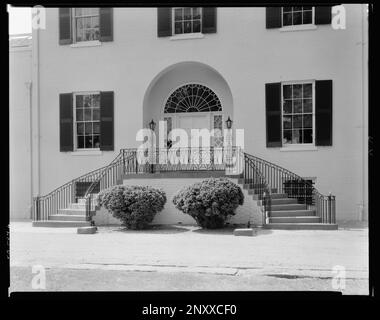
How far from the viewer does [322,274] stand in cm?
688

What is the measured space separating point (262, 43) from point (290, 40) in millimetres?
805

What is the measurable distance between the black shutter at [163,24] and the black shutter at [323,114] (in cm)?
481

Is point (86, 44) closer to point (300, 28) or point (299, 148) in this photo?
point (300, 28)

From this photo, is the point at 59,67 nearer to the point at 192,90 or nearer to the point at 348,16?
the point at 192,90

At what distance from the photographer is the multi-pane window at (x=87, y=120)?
14945mm

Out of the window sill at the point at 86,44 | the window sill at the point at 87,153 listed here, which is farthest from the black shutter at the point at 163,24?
the window sill at the point at 87,153

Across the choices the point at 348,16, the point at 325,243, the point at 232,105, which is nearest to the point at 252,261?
the point at 325,243

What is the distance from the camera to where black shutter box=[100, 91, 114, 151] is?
579 inches

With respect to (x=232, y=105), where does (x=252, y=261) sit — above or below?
below

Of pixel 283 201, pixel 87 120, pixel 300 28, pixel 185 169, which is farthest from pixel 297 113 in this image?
pixel 87 120

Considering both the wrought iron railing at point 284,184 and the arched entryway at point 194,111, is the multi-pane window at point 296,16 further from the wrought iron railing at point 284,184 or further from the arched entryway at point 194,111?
the wrought iron railing at point 284,184

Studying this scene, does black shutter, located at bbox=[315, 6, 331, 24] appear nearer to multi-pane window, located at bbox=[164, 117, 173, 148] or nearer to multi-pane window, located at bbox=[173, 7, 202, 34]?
multi-pane window, located at bbox=[173, 7, 202, 34]

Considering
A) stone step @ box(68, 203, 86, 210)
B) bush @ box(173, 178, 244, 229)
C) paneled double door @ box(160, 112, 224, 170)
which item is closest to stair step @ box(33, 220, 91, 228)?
stone step @ box(68, 203, 86, 210)
